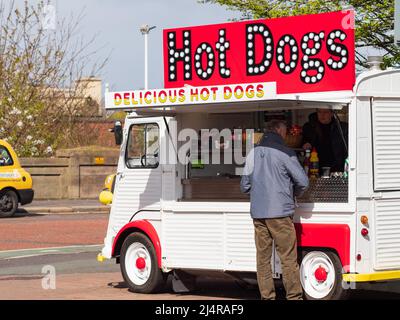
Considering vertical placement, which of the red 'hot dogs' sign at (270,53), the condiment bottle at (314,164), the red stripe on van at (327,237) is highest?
the red 'hot dogs' sign at (270,53)

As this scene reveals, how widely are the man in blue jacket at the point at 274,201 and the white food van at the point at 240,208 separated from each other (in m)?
0.32

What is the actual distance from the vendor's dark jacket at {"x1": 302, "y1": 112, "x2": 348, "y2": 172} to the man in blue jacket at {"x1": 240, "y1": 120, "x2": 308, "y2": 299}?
67 centimetres

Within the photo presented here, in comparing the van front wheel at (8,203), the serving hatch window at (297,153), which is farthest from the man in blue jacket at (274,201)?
the van front wheel at (8,203)

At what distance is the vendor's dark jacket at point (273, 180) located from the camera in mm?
10773

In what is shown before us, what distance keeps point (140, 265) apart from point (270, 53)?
3.11 m

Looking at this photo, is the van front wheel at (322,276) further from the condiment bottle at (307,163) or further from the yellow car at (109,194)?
the yellow car at (109,194)

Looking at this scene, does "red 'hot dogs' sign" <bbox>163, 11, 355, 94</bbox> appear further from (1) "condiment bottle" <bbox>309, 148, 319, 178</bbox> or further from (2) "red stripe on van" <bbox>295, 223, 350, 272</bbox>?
(2) "red stripe on van" <bbox>295, 223, 350, 272</bbox>

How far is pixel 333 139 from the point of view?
37.7 ft

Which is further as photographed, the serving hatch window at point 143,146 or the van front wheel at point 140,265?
the serving hatch window at point 143,146

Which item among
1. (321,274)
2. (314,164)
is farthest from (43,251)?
(321,274)

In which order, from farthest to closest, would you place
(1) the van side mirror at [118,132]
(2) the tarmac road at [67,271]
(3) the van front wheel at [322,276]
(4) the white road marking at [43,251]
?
(4) the white road marking at [43,251] < (1) the van side mirror at [118,132] < (2) the tarmac road at [67,271] < (3) the van front wheel at [322,276]

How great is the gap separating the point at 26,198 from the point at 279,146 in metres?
17.4

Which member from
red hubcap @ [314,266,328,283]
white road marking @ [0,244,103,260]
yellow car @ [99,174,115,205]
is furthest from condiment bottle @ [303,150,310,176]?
white road marking @ [0,244,103,260]

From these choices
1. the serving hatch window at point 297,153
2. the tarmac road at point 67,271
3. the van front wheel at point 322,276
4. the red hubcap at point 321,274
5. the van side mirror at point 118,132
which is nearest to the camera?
the van front wheel at point 322,276
